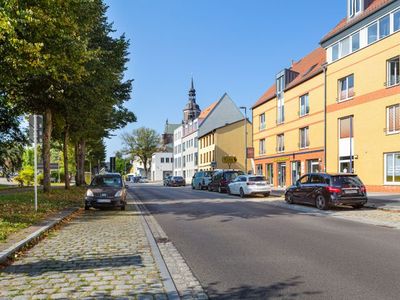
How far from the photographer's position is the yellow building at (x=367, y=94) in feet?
89.7

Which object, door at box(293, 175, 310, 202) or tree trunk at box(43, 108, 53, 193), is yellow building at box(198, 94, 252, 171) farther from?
tree trunk at box(43, 108, 53, 193)

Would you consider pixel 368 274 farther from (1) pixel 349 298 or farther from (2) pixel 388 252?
(2) pixel 388 252

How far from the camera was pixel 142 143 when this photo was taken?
119 m

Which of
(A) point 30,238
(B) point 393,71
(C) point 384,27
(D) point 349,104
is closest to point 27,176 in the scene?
(D) point 349,104

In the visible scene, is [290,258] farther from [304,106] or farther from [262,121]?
[262,121]

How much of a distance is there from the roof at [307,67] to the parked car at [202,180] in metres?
11.4

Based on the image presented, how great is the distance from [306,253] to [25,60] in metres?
8.88

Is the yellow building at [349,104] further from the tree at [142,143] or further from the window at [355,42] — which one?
the tree at [142,143]

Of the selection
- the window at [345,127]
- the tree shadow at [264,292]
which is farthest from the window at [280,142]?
the tree shadow at [264,292]

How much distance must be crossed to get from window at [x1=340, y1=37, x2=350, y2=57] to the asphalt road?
21.9m

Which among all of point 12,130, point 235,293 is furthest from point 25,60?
point 12,130

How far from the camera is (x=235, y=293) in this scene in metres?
5.63

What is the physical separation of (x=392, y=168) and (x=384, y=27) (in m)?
9.02

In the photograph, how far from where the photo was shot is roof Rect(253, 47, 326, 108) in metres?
38.0
